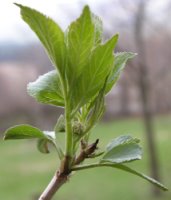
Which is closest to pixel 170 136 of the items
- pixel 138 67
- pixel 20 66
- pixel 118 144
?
pixel 20 66

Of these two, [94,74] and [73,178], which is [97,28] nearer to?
[94,74]

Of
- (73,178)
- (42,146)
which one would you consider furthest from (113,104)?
(42,146)

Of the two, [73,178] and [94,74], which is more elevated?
[94,74]

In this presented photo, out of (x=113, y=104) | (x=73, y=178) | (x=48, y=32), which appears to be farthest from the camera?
(x=113, y=104)

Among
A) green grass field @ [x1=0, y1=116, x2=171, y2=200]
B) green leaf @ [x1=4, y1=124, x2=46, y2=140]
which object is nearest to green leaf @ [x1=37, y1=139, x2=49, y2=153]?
green leaf @ [x1=4, y1=124, x2=46, y2=140]

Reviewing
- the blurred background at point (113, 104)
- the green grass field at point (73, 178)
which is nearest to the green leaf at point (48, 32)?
the blurred background at point (113, 104)

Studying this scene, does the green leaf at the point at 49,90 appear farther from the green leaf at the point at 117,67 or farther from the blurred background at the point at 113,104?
the blurred background at the point at 113,104

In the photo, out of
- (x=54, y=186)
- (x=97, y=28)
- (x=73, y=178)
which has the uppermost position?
(x=97, y=28)
